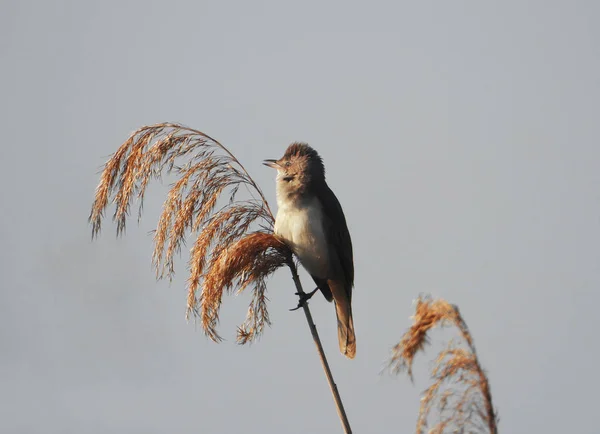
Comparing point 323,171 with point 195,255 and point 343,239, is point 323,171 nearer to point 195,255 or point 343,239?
point 343,239

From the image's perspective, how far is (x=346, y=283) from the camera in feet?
22.4

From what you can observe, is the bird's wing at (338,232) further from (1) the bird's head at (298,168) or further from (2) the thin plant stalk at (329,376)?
(2) the thin plant stalk at (329,376)

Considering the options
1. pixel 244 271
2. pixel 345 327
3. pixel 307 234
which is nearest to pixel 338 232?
pixel 307 234

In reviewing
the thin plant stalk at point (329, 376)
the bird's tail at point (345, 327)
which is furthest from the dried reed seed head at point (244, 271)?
the bird's tail at point (345, 327)

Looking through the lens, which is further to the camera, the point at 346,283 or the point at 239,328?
the point at 346,283

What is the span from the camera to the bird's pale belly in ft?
20.3

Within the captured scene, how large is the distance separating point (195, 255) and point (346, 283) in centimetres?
227

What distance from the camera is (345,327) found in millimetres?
6637

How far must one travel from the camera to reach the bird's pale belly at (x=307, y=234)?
6195 millimetres

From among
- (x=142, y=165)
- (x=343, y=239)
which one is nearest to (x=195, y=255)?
(x=142, y=165)

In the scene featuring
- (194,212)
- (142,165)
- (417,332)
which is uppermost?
(142,165)

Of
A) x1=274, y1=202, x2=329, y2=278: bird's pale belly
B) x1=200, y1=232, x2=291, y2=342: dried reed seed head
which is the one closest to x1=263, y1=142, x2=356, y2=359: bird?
x1=274, y1=202, x2=329, y2=278: bird's pale belly

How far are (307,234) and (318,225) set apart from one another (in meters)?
0.21

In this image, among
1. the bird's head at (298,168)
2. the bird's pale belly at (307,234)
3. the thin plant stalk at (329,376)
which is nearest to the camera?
the thin plant stalk at (329,376)
